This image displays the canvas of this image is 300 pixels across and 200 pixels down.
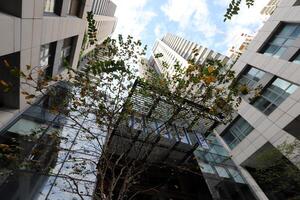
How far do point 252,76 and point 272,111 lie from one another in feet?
15.8

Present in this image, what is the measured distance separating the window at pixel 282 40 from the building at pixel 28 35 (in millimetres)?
16195

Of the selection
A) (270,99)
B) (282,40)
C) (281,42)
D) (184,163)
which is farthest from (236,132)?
(282,40)

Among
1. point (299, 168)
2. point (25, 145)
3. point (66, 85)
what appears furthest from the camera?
point (66, 85)

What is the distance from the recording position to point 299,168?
12422 millimetres

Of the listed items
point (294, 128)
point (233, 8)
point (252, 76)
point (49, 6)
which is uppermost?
point (233, 8)

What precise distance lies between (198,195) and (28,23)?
16.5 metres

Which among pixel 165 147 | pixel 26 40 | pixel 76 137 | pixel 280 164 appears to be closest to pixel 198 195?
pixel 165 147

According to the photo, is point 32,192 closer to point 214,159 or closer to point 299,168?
point 214,159

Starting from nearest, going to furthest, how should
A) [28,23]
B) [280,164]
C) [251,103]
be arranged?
[28,23] < [280,164] < [251,103]

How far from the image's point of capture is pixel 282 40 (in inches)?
669

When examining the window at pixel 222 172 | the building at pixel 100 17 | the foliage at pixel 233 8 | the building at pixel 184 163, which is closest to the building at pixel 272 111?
the building at pixel 184 163

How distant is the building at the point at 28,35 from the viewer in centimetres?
706

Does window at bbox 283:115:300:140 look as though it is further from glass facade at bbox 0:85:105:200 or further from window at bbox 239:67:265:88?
glass facade at bbox 0:85:105:200

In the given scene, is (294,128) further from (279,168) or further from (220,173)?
(220,173)
